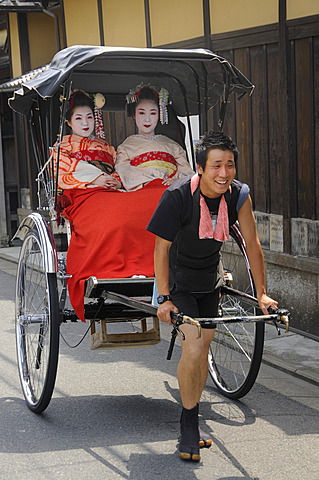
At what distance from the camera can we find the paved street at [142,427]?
430 centimetres

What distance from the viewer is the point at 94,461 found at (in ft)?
14.5

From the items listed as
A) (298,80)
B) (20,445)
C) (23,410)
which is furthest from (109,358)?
(298,80)

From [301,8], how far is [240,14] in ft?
3.83

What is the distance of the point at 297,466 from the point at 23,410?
2012 millimetres

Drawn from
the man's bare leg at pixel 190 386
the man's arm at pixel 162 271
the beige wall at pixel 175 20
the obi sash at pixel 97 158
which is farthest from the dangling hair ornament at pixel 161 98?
the beige wall at pixel 175 20

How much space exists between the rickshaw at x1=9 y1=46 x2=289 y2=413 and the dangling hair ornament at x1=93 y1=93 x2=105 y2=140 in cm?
22

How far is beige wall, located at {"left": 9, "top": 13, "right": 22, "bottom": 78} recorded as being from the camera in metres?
14.2

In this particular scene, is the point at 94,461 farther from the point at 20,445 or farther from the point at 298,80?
the point at 298,80

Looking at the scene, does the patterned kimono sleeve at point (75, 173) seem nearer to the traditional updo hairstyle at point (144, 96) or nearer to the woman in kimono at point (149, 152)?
the woman in kimono at point (149, 152)

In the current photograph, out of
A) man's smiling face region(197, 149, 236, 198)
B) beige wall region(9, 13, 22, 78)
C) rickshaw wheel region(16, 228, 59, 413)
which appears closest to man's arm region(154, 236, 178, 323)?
man's smiling face region(197, 149, 236, 198)

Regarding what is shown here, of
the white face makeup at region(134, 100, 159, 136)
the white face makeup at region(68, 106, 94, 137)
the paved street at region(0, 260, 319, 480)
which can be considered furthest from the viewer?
the white face makeup at region(134, 100, 159, 136)

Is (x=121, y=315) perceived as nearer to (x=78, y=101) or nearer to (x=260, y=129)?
(x=78, y=101)

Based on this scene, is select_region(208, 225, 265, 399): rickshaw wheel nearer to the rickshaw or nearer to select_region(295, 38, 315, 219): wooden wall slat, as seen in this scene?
the rickshaw

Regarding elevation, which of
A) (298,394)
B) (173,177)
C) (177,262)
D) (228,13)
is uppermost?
(228,13)
